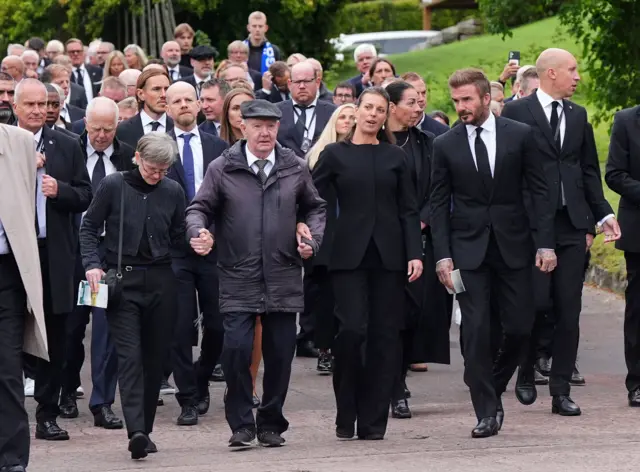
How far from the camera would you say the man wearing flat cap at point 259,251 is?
Result: 964 cm

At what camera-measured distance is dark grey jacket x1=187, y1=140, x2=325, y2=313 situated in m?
9.63

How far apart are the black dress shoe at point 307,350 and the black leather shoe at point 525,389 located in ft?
9.68

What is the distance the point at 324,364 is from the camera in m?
13.0

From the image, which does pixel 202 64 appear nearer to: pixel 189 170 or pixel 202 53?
pixel 202 53

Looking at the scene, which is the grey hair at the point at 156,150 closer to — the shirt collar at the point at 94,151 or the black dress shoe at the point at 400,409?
the shirt collar at the point at 94,151

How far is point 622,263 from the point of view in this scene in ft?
54.9

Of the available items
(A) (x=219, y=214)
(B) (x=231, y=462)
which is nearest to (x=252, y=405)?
(B) (x=231, y=462)

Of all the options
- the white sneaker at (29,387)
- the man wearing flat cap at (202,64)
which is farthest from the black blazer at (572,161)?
the man wearing flat cap at (202,64)

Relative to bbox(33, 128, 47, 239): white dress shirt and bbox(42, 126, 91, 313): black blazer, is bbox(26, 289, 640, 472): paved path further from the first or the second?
bbox(33, 128, 47, 239): white dress shirt

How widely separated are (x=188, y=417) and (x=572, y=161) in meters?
3.14

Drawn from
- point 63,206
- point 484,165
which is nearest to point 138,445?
point 63,206

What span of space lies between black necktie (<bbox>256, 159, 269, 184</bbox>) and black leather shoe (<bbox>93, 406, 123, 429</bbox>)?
2.17m

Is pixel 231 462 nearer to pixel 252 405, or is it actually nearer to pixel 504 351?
pixel 252 405

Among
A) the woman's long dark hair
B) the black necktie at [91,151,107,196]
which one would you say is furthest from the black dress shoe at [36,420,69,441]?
the woman's long dark hair
